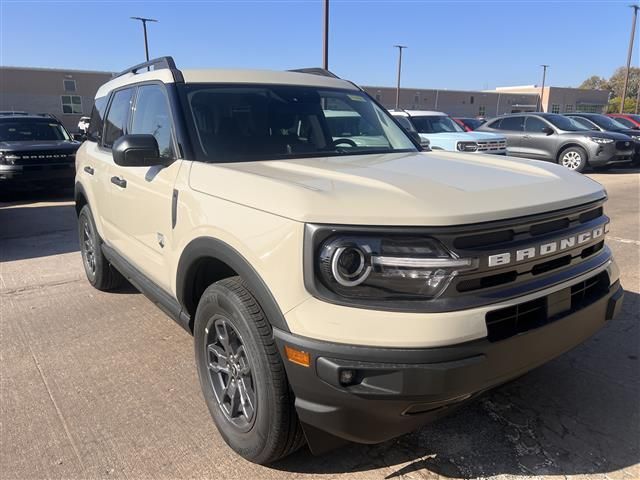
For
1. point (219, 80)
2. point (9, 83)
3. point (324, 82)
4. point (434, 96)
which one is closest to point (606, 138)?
point (324, 82)

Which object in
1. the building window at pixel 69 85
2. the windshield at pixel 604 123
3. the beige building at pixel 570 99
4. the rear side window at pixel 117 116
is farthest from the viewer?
the beige building at pixel 570 99

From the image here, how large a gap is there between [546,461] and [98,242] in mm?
3930

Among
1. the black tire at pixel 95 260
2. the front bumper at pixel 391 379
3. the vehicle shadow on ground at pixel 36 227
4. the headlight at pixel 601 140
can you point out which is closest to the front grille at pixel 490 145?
the headlight at pixel 601 140

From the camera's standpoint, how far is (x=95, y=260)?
4.90 meters

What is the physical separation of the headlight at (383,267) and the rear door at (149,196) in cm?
138

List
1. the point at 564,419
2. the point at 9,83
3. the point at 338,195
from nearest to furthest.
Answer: the point at 338,195 < the point at 564,419 < the point at 9,83

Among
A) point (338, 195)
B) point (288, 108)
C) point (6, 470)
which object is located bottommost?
point (6, 470)

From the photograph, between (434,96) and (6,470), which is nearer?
(6,470)

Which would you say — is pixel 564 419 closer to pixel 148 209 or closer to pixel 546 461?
pixel 546 461

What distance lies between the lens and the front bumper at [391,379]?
1886mm

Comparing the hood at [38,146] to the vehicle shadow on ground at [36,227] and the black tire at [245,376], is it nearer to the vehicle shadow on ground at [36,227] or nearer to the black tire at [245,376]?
the vehicle shadow on ground at [36,227]

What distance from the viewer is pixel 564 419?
9.30 ft

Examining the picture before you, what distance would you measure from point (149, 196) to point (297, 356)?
5.76ft

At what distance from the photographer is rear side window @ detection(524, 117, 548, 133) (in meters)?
15.1
